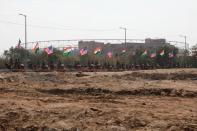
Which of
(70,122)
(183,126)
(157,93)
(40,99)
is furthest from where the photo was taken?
(157,93)

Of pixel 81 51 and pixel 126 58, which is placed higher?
pixel 81 51

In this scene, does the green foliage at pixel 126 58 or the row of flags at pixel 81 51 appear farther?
the green foliage at pixel 126 58

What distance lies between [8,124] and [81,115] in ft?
6.49

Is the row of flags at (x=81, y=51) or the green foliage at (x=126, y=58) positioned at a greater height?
the row of flags at (x=81, y=51)

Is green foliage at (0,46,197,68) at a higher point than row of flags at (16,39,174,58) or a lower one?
lower

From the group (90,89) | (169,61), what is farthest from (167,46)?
(90,89)

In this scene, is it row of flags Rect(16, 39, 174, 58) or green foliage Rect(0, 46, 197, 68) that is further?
green foliage Rect(0, 46, 197, 68)

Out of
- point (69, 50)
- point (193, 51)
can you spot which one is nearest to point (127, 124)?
point (69, 50)

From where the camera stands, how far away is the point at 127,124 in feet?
37.4

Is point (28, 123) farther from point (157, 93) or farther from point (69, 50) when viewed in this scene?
point (69, 50)

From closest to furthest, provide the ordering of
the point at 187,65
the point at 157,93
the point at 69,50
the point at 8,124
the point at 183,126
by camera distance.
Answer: the point at 183,126 < the point at 8,124 < the point at 157,93 < the point at 69,50 < the point at 187,65

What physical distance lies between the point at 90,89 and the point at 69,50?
41.5 metres

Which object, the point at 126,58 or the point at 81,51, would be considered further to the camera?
the point at 126,58

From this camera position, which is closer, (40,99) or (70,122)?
(70,122)
